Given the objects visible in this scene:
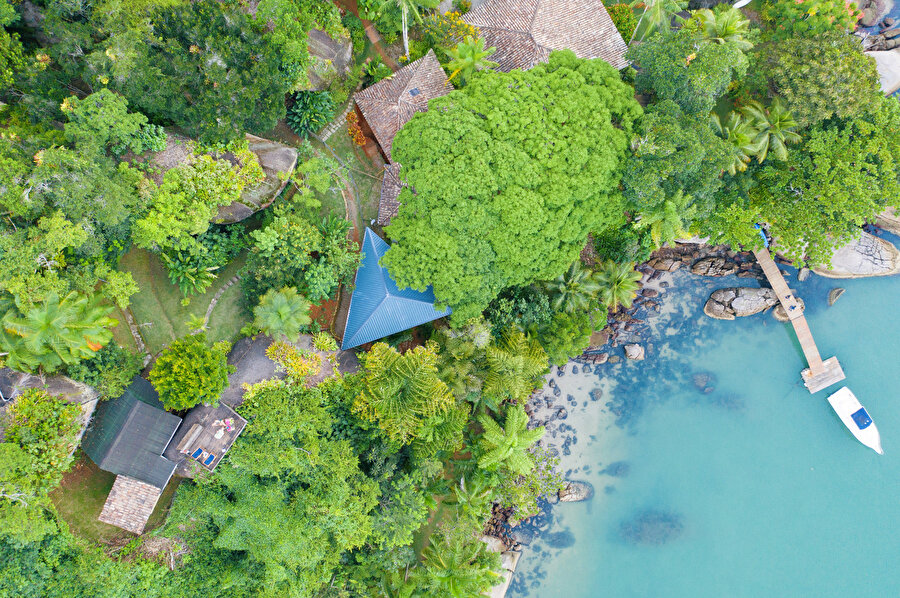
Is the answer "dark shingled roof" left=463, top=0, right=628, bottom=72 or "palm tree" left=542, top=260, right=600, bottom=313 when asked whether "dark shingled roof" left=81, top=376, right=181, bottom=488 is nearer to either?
"palm tree" left=542, top=260, right=600, bottom=313

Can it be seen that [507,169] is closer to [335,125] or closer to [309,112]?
[335,125]

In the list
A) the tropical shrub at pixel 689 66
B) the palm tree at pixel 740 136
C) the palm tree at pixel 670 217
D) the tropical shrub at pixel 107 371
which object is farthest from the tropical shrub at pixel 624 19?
the tropical shrub at pixel 107 371

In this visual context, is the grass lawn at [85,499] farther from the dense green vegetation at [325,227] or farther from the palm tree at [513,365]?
the palm tree at [513,365]

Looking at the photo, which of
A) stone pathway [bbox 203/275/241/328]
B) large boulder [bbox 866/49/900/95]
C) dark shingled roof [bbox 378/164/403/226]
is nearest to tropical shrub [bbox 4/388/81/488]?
stone pathway [bbox 203/275/241/328]

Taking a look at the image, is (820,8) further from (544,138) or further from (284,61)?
(284,61)

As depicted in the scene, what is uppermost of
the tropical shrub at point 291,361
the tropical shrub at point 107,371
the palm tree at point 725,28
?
the palm tree at point 725,28
